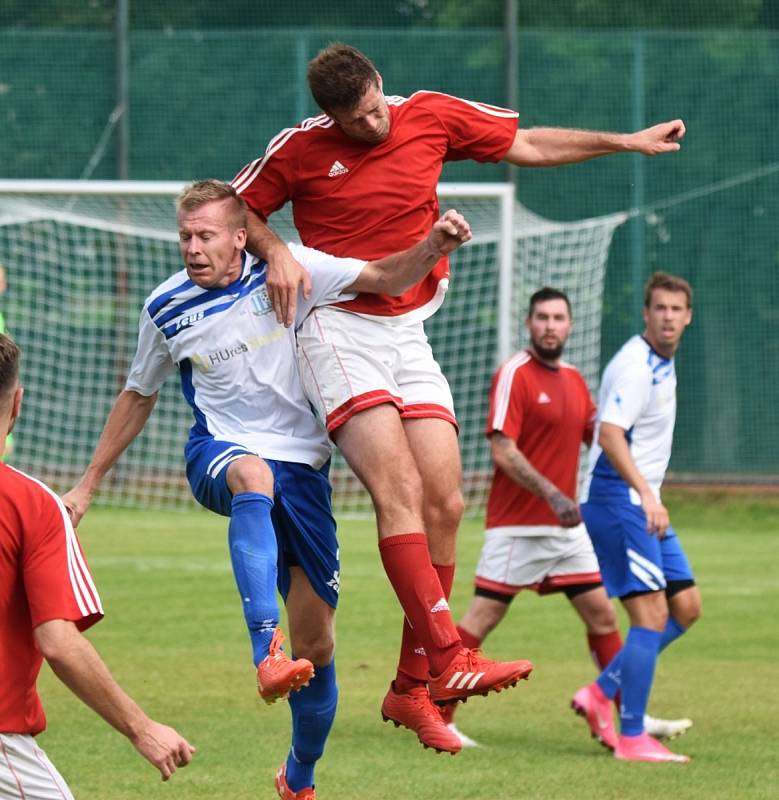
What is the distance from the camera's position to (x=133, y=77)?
2189 centimetres

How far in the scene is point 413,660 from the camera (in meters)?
6.32

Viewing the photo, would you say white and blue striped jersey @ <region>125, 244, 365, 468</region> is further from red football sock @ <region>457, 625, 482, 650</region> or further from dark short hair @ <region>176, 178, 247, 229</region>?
red football sock @ <region>457, 625, 482, 650</region>

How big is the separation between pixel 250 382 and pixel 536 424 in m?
3.72

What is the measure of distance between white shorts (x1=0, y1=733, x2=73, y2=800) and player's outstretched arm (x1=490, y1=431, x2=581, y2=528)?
482 centimetres

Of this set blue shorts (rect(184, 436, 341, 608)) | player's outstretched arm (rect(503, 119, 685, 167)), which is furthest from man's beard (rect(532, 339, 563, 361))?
blue shorts (rect(184, 436, 341, 608))

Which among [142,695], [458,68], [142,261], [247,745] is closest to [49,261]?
[142,261]

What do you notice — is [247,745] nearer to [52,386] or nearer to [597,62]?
[52,386]

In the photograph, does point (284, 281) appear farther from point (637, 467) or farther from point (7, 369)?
point (637, 467)

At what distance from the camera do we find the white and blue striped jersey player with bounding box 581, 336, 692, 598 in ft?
28.5

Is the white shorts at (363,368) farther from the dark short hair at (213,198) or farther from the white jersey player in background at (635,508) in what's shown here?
the white jersey player in background at (635,508)

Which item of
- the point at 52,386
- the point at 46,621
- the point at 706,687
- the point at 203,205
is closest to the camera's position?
the point at 46,621

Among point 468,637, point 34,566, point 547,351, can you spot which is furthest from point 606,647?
point 34,566

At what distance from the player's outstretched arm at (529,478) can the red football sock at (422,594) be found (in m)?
3.08

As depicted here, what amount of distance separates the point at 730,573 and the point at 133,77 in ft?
36.0
